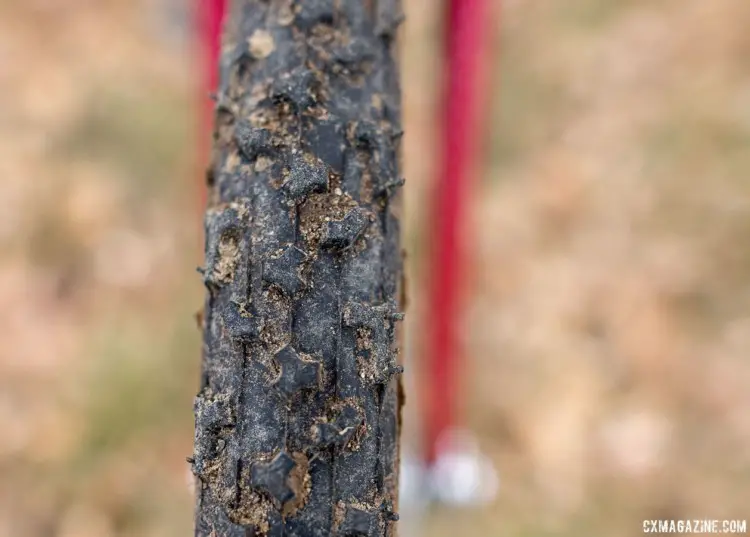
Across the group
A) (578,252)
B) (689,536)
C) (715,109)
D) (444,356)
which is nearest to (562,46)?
(715,109)

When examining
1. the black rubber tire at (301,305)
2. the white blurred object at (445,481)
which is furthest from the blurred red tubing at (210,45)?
the white blurred object at (445,481)

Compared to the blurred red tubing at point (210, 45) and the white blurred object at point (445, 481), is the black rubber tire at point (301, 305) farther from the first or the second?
the white blurred object at point (445, 481)

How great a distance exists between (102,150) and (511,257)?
1.11 meters

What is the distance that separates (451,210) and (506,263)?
19.5 inches

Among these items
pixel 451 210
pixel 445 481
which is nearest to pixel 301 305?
pixel 451 210

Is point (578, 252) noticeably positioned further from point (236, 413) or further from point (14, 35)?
point (14, 35)

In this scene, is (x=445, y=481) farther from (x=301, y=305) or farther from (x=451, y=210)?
(x=301, y=305)

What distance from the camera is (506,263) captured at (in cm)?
144

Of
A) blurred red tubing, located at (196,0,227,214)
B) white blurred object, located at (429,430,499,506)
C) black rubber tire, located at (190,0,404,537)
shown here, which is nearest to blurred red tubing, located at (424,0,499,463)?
white blurred object, located at (429,430,499,506)

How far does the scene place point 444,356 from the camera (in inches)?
42.5

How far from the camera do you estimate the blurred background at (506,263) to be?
1163 millimetres

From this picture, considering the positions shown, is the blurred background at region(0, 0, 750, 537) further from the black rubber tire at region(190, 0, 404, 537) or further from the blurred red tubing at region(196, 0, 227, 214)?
the black rubber tire at region(190, 0, 404, 537)

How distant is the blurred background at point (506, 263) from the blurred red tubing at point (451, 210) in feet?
0.29

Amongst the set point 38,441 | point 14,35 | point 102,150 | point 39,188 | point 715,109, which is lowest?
point 38,441
